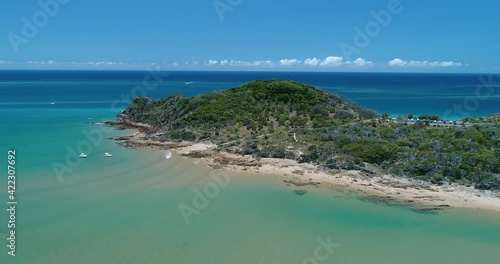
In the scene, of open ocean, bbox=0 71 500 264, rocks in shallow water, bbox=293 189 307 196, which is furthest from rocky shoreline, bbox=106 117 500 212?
open ocean, bbox=0 71 500 264

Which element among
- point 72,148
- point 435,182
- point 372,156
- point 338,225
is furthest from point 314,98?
point 338,225

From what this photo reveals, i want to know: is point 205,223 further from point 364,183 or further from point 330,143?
point 330,143

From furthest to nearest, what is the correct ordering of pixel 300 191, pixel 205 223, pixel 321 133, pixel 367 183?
pixel 321 133
pixel 367 183
pixel 300 191
pixel 205 223

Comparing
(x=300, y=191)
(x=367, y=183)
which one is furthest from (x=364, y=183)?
(x=300, y=191)

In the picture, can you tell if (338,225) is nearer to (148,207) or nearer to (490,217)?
(490,217)

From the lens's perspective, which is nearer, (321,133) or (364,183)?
(364,183)

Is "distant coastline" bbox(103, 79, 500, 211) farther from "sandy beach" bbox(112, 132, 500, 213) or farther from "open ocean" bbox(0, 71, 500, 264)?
"open ocean" bbox(0, 71, 500, 264)

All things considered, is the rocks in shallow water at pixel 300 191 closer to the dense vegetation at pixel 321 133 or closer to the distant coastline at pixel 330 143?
the distant coastline at pixel 330 143

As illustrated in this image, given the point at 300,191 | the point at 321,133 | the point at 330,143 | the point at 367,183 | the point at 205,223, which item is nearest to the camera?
the point at 205,223
